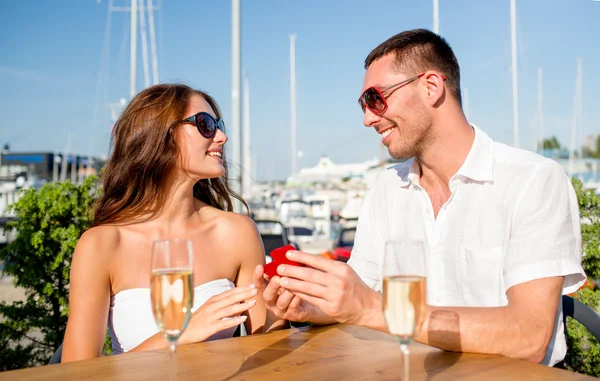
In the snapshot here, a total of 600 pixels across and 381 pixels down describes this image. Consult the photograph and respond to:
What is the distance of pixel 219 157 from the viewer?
3.00 m

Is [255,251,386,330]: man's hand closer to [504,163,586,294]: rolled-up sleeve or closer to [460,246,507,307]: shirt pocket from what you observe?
[504,163,586,294]: rolled-up sleeve

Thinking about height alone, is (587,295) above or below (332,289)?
below

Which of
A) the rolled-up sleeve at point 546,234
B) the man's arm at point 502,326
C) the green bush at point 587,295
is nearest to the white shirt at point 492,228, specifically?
the rolled-up sleeve at point 546,234

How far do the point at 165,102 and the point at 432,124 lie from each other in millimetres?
1321

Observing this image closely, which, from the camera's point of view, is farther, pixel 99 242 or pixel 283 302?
pixel 99 242

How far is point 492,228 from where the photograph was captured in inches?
99.8

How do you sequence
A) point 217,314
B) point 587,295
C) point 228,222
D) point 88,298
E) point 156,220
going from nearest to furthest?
point 217,314
point 88,298
point 156,220
point 228,222
point 587,295

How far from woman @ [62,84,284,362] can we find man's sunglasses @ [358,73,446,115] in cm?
75

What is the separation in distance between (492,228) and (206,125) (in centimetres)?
143

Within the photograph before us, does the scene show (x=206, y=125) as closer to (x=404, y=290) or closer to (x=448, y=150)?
(x=448, y=150)

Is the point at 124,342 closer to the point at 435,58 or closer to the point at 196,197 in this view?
the point at 196,197

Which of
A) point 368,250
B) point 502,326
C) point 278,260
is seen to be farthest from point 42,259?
point 502,326

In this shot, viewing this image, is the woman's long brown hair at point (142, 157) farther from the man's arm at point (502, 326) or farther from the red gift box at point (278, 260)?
the man's arm at point (502, 326)

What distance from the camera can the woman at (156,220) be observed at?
2686 millimetres
